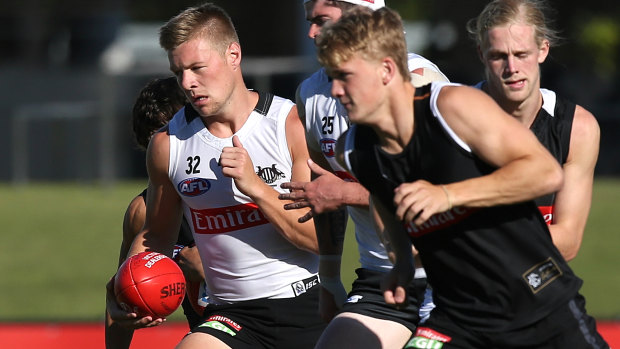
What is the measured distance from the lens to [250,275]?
5270 millimetres

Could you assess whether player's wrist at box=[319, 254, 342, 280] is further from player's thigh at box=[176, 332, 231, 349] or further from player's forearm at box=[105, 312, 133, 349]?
player's forearm at box=[105, 312, 133, 349]

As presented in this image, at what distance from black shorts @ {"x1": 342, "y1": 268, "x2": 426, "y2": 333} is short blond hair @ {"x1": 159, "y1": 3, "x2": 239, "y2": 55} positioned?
4.44ft

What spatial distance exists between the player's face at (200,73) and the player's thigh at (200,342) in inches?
41.8

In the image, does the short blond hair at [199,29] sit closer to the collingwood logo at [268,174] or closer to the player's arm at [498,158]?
the collingwood logo at [268,174]

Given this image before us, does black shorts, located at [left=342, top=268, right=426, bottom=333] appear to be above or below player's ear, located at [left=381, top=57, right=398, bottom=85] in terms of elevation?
below

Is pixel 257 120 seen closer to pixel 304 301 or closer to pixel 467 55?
pixel 304 301

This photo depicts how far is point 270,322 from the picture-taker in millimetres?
5195

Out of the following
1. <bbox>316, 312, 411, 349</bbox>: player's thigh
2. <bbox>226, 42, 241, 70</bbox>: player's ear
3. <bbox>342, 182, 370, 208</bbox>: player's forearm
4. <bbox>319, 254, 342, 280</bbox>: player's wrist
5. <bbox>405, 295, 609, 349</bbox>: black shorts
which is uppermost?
<bbox>226, 42, 241, 70</bbox>: player's ear

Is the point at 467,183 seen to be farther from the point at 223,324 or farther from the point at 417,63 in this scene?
the point at 223,324

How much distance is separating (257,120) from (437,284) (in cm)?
152

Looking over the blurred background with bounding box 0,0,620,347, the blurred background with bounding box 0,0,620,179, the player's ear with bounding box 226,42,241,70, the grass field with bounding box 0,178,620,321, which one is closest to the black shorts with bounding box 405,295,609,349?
the player's ear with bounding box 226,42,241,70

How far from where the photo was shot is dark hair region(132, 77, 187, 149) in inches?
228

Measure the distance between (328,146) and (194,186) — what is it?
2.29 ft

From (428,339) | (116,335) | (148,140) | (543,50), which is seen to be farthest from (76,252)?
(428,339)
